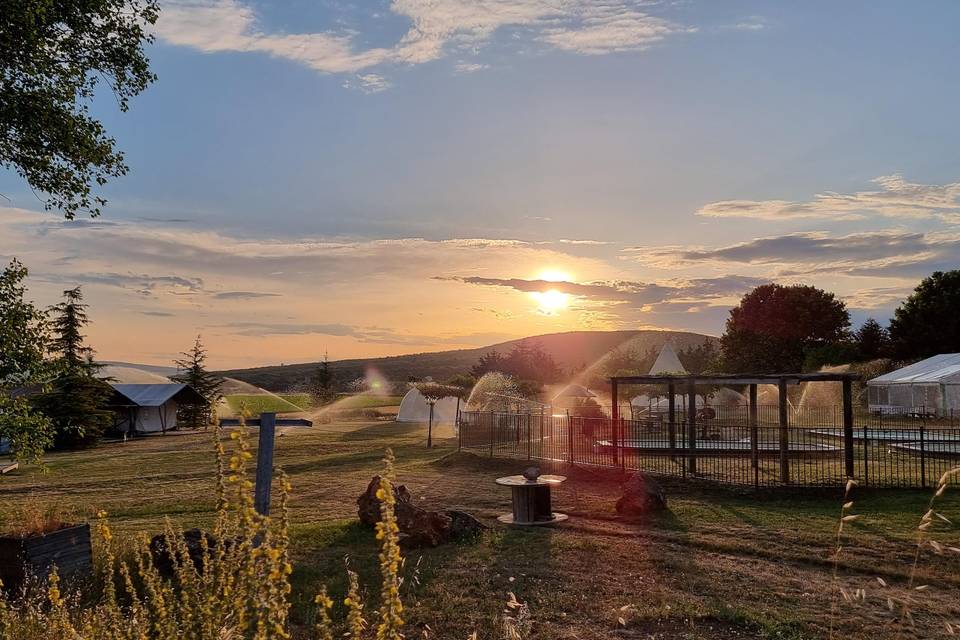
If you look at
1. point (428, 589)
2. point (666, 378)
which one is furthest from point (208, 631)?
point (666, 378)

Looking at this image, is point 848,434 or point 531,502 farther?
point 848,434

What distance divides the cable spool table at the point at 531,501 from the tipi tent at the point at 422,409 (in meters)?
28.2

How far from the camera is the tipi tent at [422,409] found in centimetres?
4172

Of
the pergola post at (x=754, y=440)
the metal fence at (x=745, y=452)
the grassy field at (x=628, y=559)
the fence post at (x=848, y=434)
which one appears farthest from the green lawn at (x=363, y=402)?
the fence post at (x=848, y=434)

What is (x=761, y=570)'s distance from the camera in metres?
9.91

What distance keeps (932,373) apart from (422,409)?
89.7ft

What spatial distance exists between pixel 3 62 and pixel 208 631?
10.3m

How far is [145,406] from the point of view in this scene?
42.0 meters

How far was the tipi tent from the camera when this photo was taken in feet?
137

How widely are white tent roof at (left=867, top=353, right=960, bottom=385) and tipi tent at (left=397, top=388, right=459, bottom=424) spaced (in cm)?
2368

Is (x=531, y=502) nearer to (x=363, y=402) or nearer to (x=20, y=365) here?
(x=20, y=365)

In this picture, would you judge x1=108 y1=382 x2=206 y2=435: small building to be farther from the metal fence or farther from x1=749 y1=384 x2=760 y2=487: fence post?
x1=749 y1=384 x2=760 y2=487: fence post

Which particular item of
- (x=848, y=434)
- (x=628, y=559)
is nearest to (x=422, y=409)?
(x=848, y=434)

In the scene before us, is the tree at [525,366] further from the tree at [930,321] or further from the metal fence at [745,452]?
the metal fence at [745,452]
